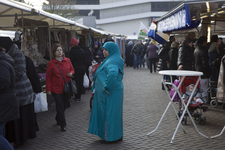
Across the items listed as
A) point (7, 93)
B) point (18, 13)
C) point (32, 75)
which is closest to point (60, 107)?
point (32, 75)

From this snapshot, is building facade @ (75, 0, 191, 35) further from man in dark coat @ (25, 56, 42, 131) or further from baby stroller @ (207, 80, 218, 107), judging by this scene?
man in dark coat @ (25, 56, 42, 131)

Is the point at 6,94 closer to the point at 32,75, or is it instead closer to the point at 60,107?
the point at 32,75

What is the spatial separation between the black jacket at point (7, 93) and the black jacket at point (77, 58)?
196 inches

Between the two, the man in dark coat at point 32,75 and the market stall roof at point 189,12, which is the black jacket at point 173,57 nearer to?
the market stall roof at point 189,12

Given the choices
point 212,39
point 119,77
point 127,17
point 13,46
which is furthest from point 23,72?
point 127,17

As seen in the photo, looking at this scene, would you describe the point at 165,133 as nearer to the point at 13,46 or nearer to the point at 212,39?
the point at 13,46

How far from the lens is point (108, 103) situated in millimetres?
5062

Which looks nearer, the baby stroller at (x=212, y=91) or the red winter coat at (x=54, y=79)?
the red winter coat at (x=54, y=79)

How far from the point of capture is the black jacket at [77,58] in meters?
8.97

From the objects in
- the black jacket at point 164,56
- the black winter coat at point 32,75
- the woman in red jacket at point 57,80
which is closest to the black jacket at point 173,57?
the black jacket at point 164,56

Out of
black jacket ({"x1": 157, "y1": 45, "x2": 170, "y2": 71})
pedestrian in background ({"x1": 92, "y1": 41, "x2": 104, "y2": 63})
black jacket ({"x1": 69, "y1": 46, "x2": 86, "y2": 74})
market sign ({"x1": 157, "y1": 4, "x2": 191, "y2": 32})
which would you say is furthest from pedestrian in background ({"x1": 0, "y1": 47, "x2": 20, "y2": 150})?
pedestrian in background ({"x1": 92, "y1": 41, "x2": 104, "y2": 63})

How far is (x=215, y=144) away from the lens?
5.14 meters

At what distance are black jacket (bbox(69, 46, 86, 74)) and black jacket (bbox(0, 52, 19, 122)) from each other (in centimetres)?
497

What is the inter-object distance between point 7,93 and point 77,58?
16.9 feet
